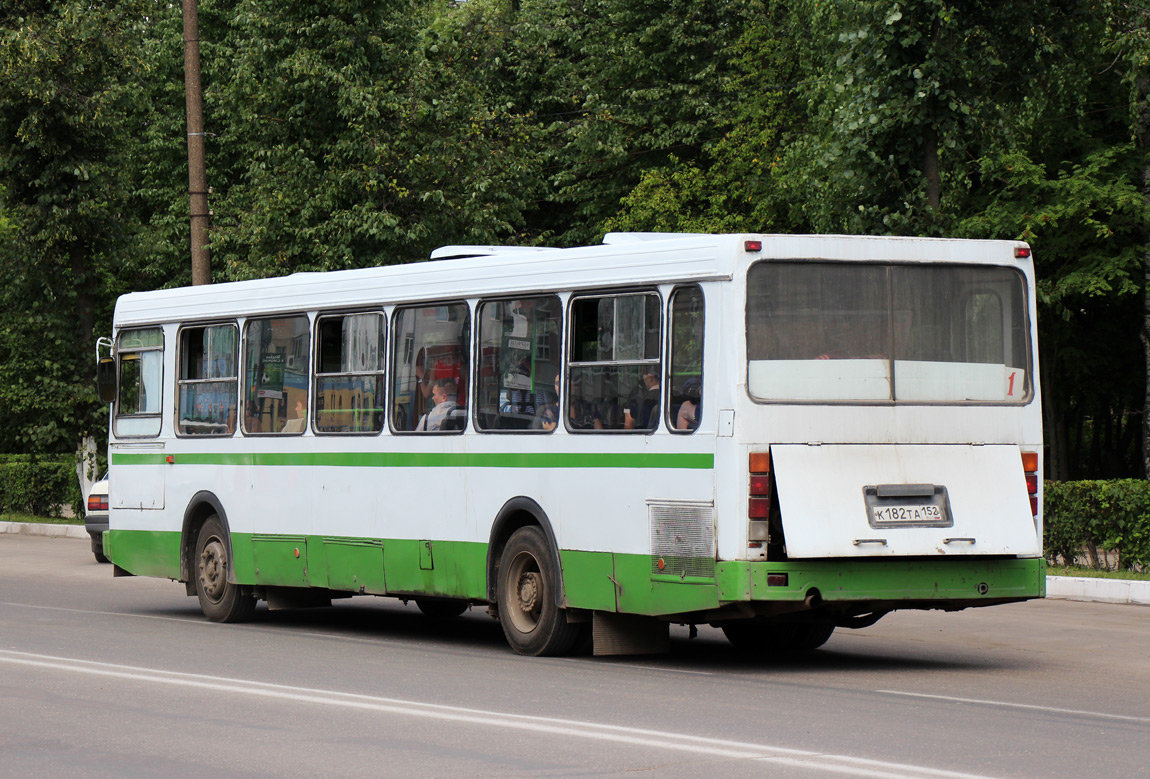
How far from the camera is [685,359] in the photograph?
12.0 m

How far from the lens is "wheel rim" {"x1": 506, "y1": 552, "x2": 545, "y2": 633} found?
13.2 meters

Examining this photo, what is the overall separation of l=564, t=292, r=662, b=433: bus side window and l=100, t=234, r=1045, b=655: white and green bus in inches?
0.8

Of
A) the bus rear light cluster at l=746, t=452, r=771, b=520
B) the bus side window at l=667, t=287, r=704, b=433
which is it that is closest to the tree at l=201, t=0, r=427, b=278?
the bus side window at l=667, t=287, r=704, b=433

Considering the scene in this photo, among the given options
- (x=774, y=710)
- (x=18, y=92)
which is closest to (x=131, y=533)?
(x=774, y=710)

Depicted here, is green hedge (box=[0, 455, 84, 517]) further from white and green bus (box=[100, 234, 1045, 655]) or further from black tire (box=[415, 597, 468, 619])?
white and green bus (box=[100, 234, 1045, 655])

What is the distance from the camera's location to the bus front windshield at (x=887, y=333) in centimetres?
1180

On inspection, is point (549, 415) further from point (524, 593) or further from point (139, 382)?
point (139, 382)

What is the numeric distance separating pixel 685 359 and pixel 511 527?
228cm

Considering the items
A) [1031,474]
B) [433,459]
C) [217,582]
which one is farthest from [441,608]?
[1031,474]

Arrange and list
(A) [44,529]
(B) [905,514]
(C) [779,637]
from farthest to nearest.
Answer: (A) [44,529], (C) [779,637], (B) [905,514]

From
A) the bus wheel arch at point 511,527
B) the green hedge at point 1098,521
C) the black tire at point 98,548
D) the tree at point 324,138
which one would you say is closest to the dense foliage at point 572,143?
the tree at point 324,138

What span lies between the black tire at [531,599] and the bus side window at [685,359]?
1.62m

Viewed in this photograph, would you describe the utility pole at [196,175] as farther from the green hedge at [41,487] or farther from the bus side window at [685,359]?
the bus side window at [685,359]

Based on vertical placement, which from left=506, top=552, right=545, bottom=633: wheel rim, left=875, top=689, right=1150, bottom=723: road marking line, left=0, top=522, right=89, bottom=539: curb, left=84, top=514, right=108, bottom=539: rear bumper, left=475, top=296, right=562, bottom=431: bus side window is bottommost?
left=875, top=689, right=1150, bottom=723: road marking line
